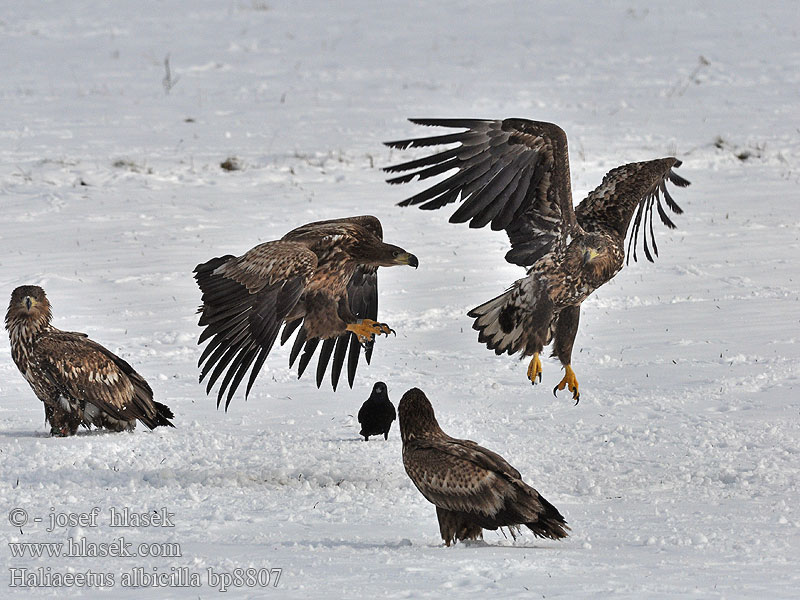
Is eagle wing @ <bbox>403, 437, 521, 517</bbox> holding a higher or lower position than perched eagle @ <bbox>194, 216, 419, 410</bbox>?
lower

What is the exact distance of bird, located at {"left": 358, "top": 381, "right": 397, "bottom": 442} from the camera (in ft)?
29.6

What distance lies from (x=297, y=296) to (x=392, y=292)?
666 centimetres

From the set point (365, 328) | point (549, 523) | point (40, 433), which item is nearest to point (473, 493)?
point (549, 523)

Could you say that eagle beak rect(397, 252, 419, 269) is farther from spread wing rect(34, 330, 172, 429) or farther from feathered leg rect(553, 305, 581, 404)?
spread wing rect(34, 330, 172, 429)

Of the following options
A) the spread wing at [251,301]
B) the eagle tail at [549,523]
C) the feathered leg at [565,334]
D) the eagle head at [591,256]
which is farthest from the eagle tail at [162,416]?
the eagle tail at [549,523]

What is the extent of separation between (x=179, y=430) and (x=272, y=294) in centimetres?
193

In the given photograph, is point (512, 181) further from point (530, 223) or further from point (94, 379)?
point (94, 379)

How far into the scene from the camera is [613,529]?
22.3ft

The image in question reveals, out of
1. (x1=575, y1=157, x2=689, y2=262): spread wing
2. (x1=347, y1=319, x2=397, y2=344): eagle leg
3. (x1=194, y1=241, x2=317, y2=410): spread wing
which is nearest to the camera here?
(x1=194, y1=241, x2=317, y2=410): spread wing

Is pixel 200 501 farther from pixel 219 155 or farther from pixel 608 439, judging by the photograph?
pixel 219 155

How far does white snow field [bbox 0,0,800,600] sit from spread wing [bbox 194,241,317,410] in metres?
0.90

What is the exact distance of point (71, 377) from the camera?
9.01m

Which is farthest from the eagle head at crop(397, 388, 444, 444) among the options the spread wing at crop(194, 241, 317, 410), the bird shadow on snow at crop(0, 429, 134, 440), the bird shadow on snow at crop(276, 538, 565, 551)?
the bird shadow on snow at crop(0, 429, 134, 440)

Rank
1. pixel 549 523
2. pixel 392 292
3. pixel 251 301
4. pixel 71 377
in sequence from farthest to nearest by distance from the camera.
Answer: pixel 392 292
pixel 71 377
pixel 251 301
pixel 549 523
